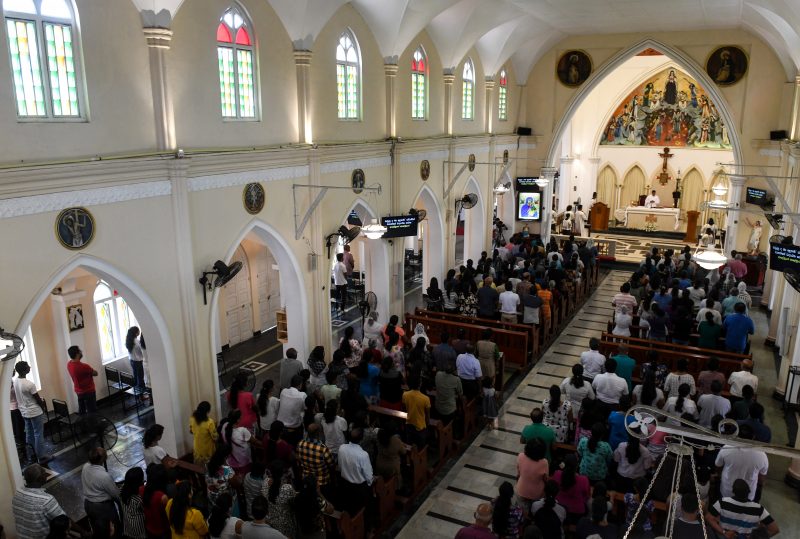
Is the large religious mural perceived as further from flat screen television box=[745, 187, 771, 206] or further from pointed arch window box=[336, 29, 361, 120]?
pointed arch window box=[336, 29, 361, 120]

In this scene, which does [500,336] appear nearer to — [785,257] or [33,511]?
[785,257]

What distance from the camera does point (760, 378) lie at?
13.0 meters

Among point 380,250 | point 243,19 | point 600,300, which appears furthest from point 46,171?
point 600,300

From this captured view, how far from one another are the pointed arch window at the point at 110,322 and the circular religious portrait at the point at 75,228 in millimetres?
4671

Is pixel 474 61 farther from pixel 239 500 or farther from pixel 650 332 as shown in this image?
pixel 239 500

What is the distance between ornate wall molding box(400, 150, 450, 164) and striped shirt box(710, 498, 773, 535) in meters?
10.5

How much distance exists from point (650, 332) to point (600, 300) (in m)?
5.78

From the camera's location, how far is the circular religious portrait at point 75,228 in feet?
25.2

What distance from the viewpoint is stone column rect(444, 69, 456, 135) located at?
17047 millimetres

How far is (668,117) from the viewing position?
28.0 m

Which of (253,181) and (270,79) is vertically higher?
(270,79)

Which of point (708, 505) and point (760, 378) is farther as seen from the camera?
point (760, 378)

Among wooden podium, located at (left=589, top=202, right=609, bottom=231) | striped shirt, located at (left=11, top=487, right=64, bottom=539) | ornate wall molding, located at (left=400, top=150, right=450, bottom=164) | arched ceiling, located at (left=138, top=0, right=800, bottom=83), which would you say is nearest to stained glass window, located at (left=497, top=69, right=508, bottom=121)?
arched ceiling, located at (left=138, top=0, right=800, bottom=83)

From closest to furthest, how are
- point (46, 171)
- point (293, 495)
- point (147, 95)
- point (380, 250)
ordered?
point (293, 495) → point (46, 171) → point (147, 95) → point (380, 250)
